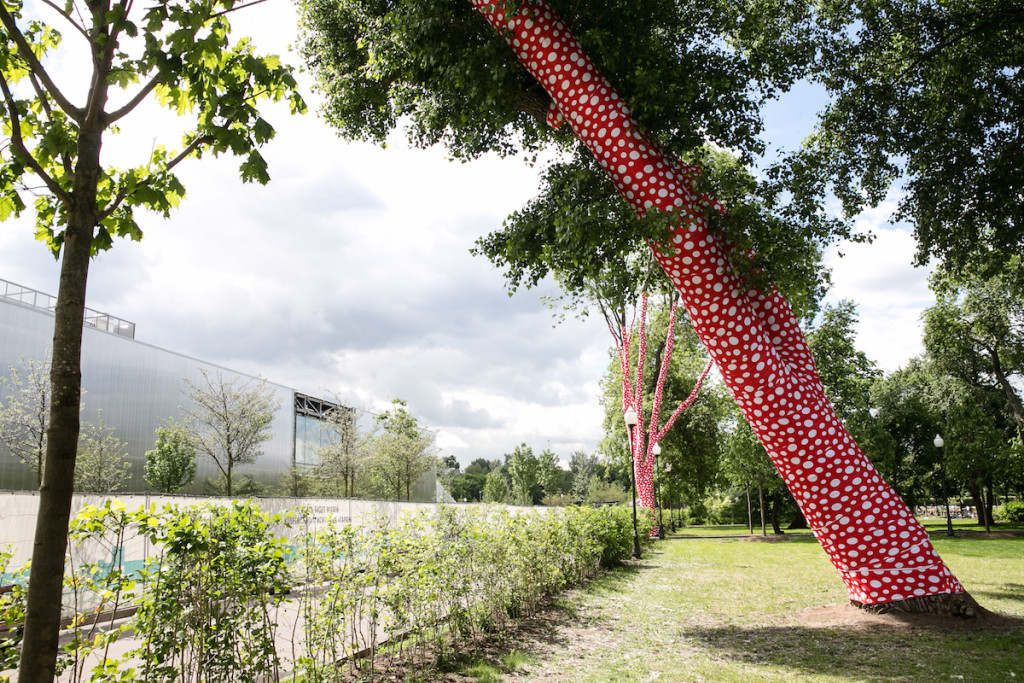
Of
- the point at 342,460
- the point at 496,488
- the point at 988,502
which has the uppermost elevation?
the point at 342,460

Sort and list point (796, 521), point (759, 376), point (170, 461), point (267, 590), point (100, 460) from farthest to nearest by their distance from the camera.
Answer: point (796, 521), point (170, 461), point (100, 460), point (759, 376), point (267, 590)

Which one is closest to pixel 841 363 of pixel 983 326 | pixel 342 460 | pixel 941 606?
pixel 983 326

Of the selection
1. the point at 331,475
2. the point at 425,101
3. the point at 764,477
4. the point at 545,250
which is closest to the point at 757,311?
the point at 545,250

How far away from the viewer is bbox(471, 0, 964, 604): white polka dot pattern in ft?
22.4

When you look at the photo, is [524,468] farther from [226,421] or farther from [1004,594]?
[1004,594]

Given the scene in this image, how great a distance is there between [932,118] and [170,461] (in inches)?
1065

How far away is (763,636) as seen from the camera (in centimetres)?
680

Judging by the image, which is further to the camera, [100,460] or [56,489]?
[100,460]

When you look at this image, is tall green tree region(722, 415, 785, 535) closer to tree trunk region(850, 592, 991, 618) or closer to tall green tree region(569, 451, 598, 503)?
tree trunk region(850, 592, 991, 618)

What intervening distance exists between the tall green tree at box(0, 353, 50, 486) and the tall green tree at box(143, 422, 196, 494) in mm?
5141

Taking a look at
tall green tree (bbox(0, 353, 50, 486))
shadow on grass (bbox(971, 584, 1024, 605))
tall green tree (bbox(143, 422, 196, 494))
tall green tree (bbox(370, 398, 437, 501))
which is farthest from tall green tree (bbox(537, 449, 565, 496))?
shadow on grass (bbox(971, 584, 1024, 605))

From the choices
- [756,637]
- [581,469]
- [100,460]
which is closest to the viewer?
[756,637]

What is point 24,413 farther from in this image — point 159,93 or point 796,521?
point 796,521

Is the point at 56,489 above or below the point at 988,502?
above
